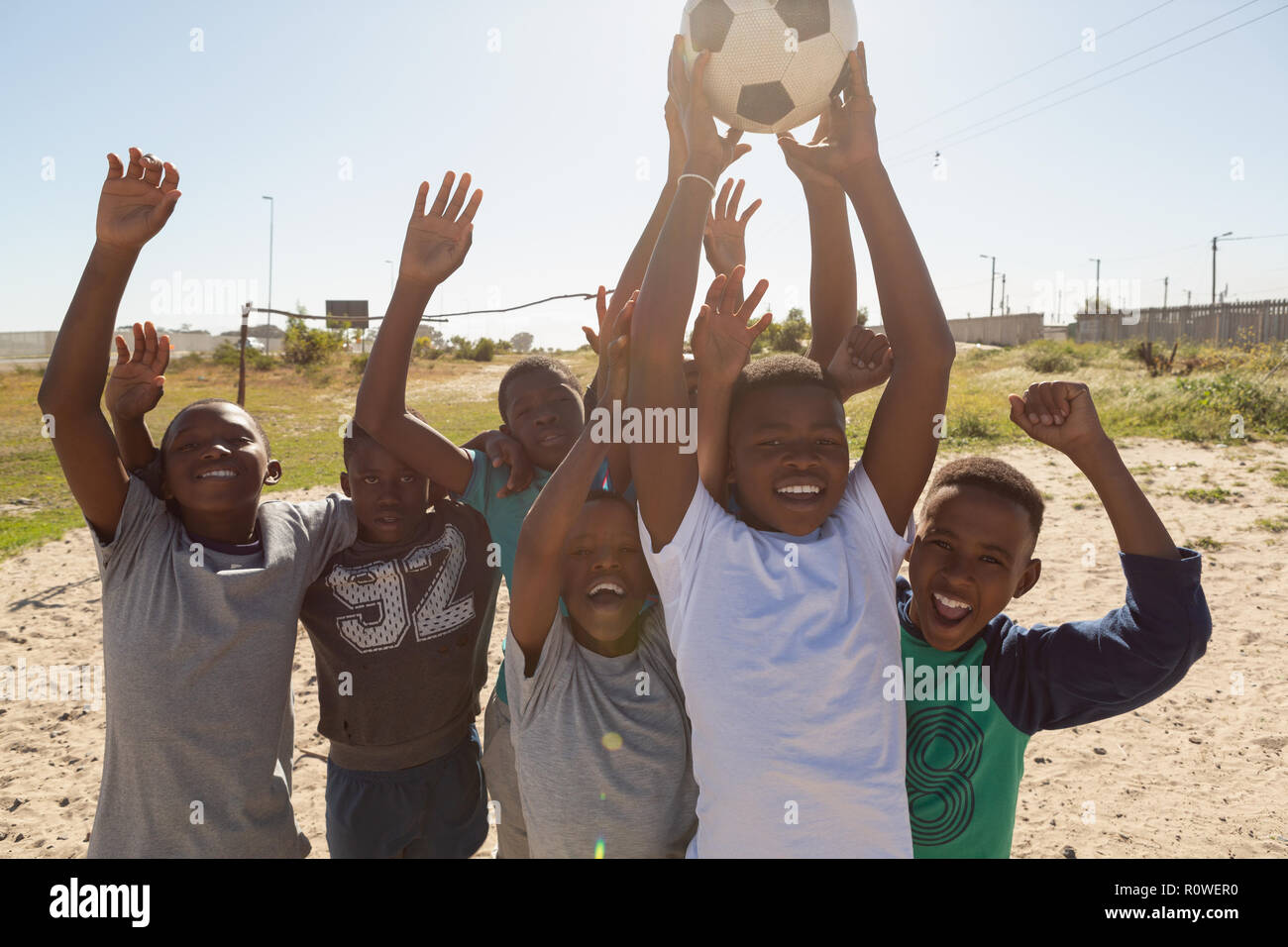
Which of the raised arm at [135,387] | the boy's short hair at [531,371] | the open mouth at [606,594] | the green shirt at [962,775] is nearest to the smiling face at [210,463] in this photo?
the raised arm at [135,387]

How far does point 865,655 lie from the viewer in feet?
5.98

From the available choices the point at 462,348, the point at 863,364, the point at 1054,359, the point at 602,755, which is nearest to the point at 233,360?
the point at 462,348

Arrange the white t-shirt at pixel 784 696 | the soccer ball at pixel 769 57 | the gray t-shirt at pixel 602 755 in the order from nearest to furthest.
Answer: the white t-shirt at pixel 784 696 < the gray t-shirt at pixel 602 755 < the soccer ball at pixel 769 57

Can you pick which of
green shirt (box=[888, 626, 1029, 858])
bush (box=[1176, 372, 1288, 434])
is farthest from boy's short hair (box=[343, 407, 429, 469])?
bush (box=[1176, 372, 1288, 434])

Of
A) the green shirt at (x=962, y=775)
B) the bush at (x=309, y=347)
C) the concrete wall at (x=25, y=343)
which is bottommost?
the green shirt at (x=962, y=775)

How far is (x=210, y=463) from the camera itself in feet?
7.80

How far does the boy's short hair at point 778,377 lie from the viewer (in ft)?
6.48

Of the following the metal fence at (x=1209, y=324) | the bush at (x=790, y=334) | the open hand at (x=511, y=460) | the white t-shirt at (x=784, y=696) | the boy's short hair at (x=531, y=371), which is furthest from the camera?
the bush at (x=790, y=334)

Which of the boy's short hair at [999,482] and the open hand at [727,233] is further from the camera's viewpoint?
the open hand at [727,233]

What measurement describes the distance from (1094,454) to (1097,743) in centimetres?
332

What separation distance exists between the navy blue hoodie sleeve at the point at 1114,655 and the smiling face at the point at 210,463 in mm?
2213

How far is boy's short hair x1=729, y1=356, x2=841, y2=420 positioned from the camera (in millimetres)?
1976

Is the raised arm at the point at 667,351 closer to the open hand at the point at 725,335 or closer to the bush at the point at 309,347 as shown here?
the open hand at the point at 725,335

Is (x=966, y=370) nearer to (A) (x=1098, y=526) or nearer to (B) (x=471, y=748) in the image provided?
(A) (x=1098, y=526)
